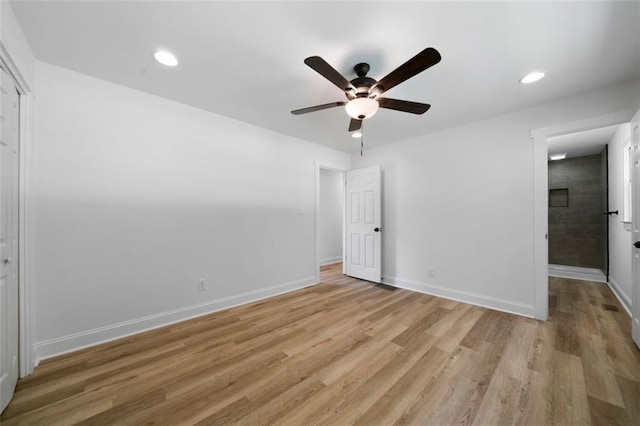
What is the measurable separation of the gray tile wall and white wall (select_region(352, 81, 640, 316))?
3.27m

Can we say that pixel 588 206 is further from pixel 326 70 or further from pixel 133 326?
pixel 133 326

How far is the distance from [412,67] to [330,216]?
4.71 metres

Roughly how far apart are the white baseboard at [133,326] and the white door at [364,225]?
6.03ft

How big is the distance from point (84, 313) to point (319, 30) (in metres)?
3.11

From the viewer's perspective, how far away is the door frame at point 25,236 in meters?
1.74

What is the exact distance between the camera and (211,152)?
301cm

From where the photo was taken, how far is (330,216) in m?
6.20

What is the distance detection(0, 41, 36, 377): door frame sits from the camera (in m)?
1.74

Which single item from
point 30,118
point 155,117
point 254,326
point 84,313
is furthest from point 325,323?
point 30,118

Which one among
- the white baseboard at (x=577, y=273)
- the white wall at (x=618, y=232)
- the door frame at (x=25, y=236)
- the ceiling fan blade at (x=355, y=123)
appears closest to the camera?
the door frame at (x=25, y=236)

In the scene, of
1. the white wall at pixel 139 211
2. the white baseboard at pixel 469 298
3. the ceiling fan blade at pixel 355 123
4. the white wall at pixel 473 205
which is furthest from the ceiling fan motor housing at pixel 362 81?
the white baseboard at pixel 469 298

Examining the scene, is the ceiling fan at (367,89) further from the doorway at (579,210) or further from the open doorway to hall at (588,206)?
the doorway at (579,210)

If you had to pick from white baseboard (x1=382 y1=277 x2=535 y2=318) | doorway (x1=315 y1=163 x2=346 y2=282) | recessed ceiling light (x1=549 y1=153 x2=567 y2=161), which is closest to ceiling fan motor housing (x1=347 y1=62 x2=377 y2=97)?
white baseboard (x1=382 y1=277 x2=535 y2=318)

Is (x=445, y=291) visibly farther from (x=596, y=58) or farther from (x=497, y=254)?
(x=596, y=58)
